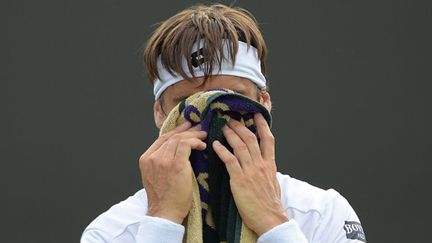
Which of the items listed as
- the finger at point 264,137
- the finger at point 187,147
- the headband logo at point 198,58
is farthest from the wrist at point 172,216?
the headband logo at point 198,58

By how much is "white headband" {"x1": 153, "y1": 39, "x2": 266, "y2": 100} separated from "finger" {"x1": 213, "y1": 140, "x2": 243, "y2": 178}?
7.7 inches

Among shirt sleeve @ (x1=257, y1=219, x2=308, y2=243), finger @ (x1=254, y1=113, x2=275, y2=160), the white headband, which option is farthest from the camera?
the white headband

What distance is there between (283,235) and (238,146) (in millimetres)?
203

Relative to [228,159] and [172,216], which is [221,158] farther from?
[172,216]

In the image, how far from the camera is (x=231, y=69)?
7.47 ft

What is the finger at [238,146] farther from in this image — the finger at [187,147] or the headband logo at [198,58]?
the headband logo at [198,58]

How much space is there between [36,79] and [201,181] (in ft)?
4.51

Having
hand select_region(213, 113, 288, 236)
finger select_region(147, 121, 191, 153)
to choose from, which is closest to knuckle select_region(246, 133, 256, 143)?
hand select_region(213, 113, 288, 236)

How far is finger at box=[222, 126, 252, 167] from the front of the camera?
2125 mm

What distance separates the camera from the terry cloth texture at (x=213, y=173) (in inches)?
82.4

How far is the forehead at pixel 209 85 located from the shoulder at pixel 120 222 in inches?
9.9

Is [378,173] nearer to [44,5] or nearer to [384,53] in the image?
[384,53]

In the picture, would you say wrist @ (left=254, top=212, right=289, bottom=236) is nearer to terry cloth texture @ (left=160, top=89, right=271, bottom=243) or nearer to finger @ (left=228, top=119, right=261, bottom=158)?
terry cloth texture @ (left=160, top=89, right=271, bottom=243)

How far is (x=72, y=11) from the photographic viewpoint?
3.37m
